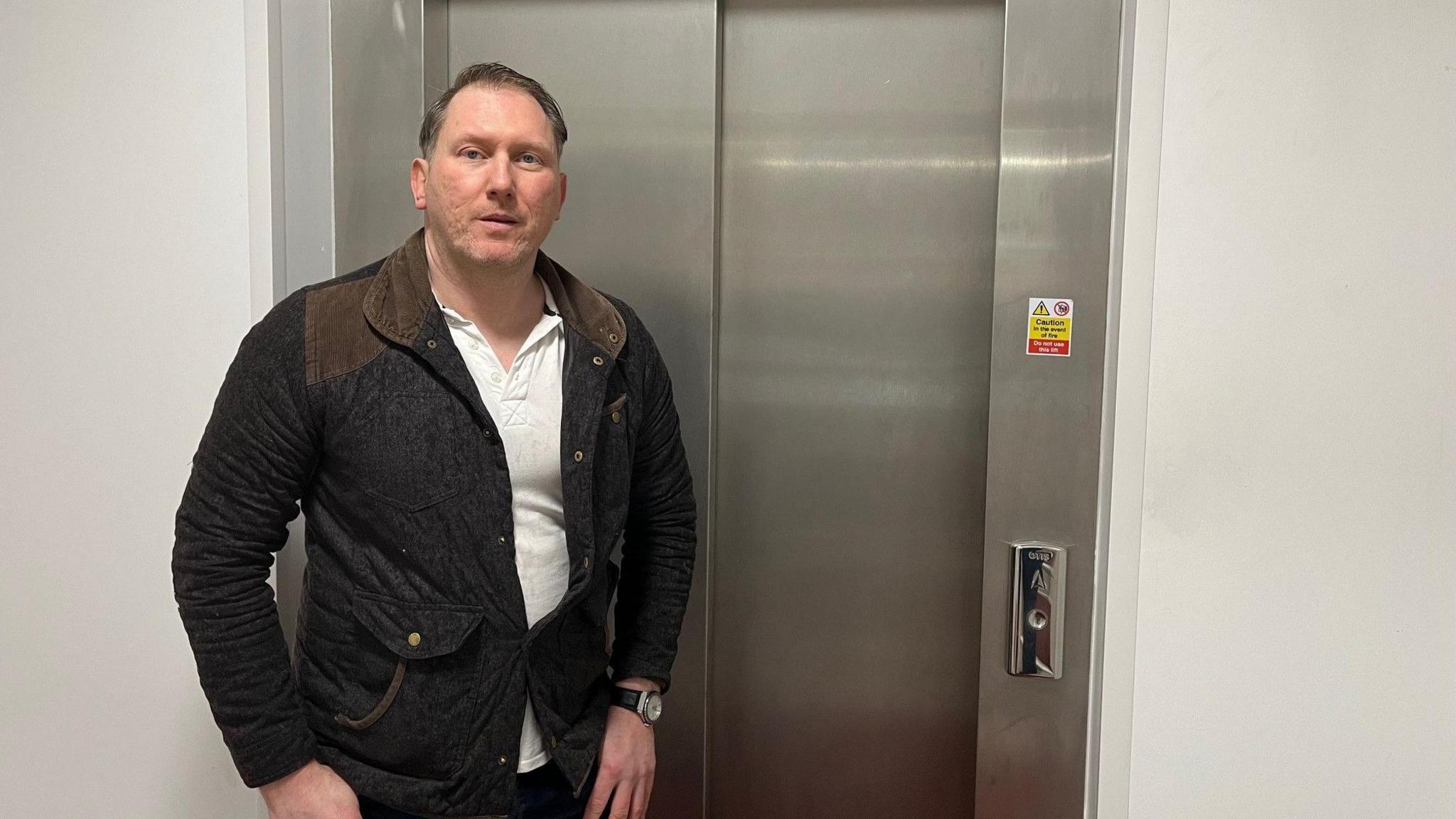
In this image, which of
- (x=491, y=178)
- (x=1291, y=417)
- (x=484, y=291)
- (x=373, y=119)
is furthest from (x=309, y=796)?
(x=1291, y=417)

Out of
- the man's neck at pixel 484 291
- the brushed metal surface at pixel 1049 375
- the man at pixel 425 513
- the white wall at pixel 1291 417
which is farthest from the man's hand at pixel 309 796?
the white wall at pixel 1291 417

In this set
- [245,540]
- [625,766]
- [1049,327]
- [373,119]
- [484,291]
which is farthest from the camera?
[373,119]

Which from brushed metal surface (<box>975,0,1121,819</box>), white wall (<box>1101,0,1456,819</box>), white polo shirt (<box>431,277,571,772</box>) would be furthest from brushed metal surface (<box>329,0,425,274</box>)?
white wall (<box>1101,0,1456,819</box>)

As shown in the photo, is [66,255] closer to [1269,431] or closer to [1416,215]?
[1269,431]

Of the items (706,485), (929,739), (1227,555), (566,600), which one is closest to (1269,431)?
(1227,555)

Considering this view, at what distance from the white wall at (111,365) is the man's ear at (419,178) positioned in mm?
450

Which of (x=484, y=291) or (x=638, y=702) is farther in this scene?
(x=638, y=702)

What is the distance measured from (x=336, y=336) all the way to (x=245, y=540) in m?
0.32

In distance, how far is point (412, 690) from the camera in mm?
1469

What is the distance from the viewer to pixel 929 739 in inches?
A: 79.1

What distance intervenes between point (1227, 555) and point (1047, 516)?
0.31 meters

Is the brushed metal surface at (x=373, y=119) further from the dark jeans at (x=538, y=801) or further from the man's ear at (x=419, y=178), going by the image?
the dark jeans at (x=538, y=801)

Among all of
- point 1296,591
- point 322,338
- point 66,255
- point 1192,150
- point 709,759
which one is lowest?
point 709,759

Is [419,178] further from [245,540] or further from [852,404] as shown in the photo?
[852,404]
